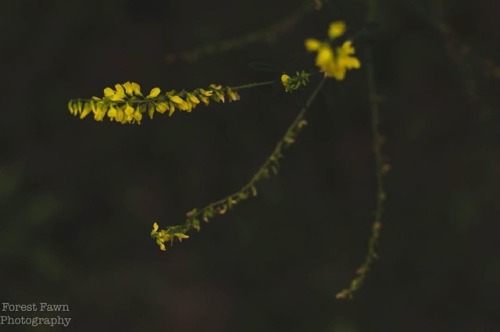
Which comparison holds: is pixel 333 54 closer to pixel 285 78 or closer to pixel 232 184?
pixel 285 78

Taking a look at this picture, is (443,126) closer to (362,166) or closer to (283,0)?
(362,166)

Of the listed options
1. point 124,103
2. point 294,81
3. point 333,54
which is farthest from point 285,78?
point 124,103

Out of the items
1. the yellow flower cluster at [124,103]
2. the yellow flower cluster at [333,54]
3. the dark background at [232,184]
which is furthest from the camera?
the dark background at [232,184]

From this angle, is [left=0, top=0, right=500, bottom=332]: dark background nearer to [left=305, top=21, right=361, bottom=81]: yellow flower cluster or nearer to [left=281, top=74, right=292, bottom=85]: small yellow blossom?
[left=281, top=74, right=292, bottom=85]: small yellow blossom

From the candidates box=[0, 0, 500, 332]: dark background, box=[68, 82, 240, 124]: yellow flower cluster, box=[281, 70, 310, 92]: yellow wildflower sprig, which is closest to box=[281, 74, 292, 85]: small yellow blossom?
box=[281, 70, 310, 92]: yellow wildflower sprig

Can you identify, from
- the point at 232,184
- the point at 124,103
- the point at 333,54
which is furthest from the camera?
the point at 232,184

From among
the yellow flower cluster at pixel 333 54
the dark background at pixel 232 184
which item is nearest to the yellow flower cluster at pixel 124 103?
the yellow flower cluster at pixel 333 54

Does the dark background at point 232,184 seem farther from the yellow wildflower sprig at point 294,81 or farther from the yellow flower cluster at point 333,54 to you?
the yellow flower cluster at point 333,54
